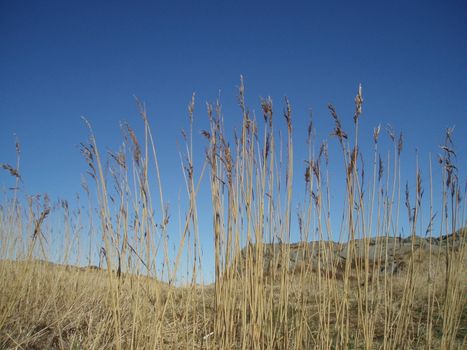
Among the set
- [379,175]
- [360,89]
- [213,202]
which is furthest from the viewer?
[379,175]

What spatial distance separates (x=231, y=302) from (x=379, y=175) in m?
0.97

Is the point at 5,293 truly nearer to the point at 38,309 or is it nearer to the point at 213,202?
the point at 38,309

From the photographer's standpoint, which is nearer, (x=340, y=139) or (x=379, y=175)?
(x=340, y=139)

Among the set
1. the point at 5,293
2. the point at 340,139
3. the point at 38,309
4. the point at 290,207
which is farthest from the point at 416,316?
the point at 5,293

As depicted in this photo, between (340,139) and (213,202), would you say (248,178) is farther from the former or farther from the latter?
(340,139)

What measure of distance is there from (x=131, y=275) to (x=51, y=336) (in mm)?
1221

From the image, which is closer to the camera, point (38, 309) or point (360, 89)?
point (360, 89)

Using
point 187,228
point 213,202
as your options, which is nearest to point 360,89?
point 213,202

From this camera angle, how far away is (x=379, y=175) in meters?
1.82

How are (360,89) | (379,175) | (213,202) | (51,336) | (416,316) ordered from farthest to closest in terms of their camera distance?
(416,316)
(51,336)
(379,175)
(213,202)
(360,89)

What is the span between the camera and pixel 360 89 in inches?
53.2

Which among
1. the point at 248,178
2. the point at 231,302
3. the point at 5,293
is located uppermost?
the point at 248,178

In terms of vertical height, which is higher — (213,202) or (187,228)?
(213,202)

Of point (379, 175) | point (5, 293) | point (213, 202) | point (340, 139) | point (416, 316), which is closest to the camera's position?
point (340, 139)
